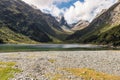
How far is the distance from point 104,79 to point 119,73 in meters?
8.01

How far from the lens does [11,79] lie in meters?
35.6

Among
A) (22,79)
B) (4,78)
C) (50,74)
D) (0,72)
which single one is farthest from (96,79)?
(0,72)

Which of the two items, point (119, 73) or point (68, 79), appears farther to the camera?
point (119, 73)

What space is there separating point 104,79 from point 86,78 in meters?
3.13

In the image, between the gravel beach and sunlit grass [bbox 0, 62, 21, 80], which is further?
the gravel beach

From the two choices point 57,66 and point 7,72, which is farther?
point 57,66

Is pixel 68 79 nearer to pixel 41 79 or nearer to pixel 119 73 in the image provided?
pixel 41 79

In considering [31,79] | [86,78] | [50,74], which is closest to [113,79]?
[86,78]

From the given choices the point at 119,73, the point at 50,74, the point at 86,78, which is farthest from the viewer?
the point at 119,73

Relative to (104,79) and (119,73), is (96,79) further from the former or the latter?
(119,73)

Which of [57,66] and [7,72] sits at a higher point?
[57,66]

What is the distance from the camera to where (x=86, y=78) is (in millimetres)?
36875

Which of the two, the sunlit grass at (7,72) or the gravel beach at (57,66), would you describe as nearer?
the sunlit grass at (7,72)

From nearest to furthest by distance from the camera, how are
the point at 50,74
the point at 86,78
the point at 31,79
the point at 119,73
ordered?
the point at 31,79
the point at 86,78
the point at 50,74
the point at 119,73
